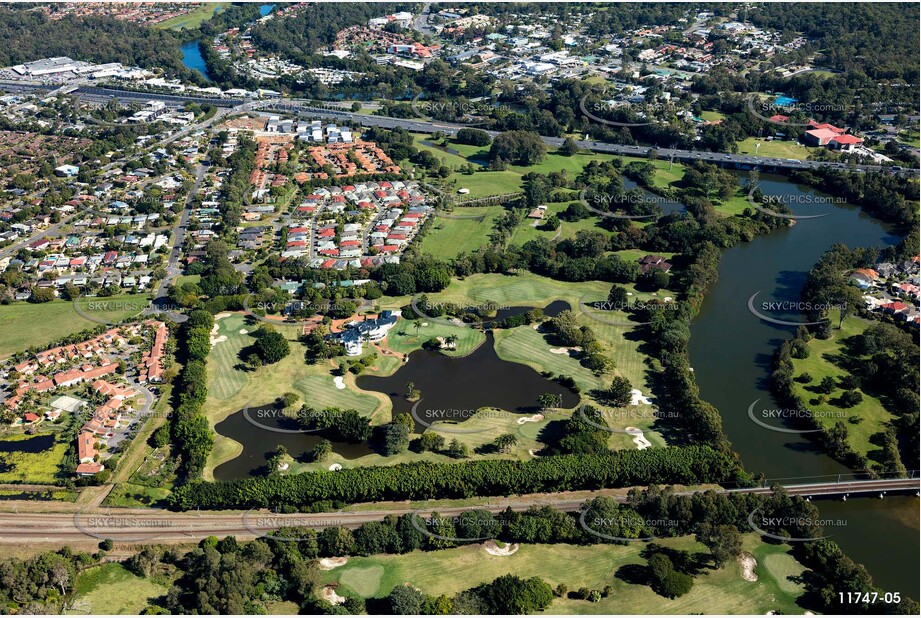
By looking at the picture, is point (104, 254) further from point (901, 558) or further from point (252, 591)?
point (901, 558)

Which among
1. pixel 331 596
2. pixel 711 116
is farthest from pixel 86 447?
pixel 711 116

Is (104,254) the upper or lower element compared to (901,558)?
upper

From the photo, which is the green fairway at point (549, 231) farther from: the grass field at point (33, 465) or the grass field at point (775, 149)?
the grass field at point (33, 465)

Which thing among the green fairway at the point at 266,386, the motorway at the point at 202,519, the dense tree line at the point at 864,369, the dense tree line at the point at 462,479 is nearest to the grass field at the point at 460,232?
the green fairway at the point at 266,386

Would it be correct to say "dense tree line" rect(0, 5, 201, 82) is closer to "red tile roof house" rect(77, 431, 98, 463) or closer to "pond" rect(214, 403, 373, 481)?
"pond" rect(214, 403, 373, 481)

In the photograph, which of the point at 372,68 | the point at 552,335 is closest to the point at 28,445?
the point at 552,335
